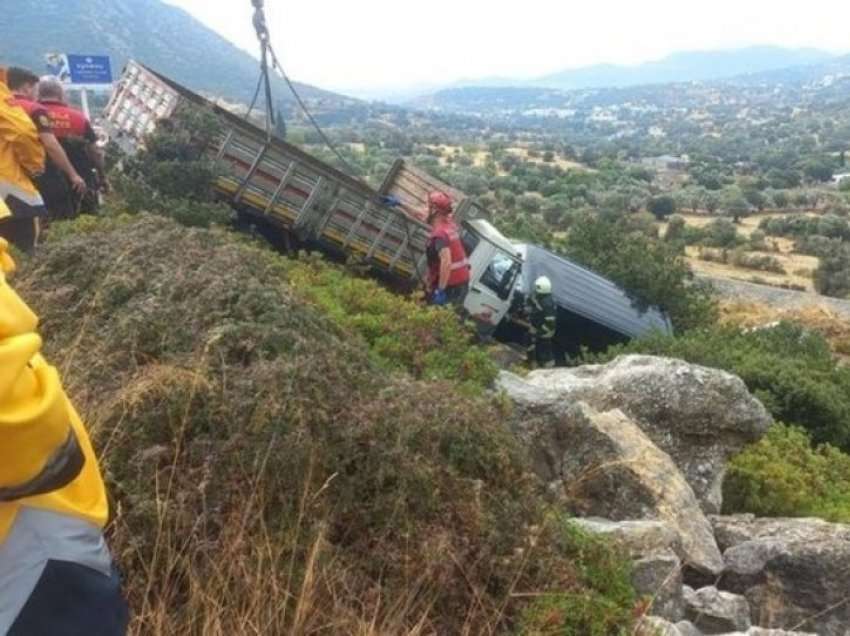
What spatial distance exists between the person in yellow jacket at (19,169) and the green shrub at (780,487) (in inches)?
221

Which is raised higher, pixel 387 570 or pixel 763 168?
pixel 763 168

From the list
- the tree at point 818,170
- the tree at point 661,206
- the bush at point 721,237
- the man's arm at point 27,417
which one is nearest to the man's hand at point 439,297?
the man's arm at point 27,417

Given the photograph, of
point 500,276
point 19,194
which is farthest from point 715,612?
point 500,276

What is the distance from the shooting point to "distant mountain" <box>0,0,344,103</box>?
99375 mm

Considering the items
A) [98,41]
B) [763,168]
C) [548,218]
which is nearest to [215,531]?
[548,218]

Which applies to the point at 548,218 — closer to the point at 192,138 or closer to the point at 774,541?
the point at 192,138

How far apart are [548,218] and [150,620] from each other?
45346 mm

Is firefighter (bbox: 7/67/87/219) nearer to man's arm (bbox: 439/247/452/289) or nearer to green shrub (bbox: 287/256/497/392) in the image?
green shrub (bbox: 287/256/497/392)

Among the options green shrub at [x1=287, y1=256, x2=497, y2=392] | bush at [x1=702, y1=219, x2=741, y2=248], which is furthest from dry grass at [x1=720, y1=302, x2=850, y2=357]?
green shrub at [x1=287, y1=256, x2=497, y2=392]

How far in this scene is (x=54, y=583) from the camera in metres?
1.70

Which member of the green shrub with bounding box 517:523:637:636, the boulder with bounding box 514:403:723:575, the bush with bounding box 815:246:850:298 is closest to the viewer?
the green shrub with bounding box 517:523:637:636

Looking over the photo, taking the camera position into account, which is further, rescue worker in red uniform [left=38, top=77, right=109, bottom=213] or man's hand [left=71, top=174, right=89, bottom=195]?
rescue worker in red uniform [left=38, top=77, right=109, bottom=213]

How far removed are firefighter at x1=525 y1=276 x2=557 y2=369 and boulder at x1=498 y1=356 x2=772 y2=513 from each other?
3581 mm

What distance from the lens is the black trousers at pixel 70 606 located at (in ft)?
5.51
